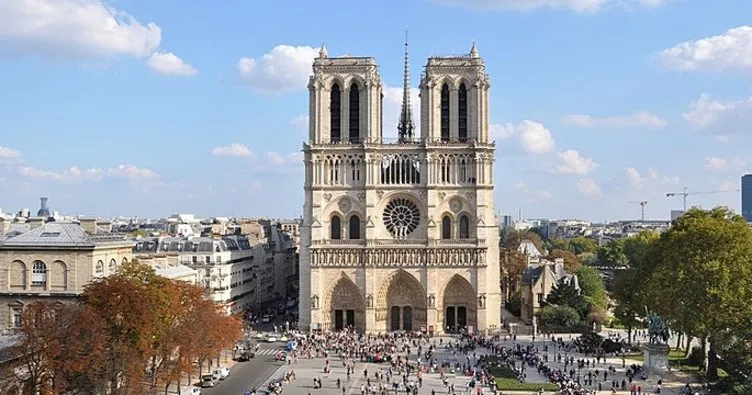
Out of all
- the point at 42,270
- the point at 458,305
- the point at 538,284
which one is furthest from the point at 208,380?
the point at 538,284

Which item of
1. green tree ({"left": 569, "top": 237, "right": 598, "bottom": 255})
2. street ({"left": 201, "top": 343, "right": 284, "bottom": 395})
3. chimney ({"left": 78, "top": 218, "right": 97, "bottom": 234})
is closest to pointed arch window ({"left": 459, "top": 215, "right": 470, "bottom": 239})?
street ({"left": 201, "top": 343, "right": 284, "bottom": 395})

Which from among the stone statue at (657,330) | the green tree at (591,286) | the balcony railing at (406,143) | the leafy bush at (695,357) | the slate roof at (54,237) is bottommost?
the leafy bush at (695,357)

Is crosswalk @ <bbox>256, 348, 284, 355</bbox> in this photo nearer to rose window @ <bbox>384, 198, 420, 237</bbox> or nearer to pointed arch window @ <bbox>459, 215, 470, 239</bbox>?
rose window @ <bbox>384, 198, 420, 237</bbox>

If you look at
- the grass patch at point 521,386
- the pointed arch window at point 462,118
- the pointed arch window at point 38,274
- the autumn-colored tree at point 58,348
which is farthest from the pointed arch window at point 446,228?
the autumn-colored tree at point 58,348

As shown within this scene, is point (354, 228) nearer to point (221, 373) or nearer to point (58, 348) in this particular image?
point (221, 373)

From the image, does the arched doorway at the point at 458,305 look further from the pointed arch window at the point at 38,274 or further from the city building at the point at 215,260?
the pointed arch window at the point at 38,274

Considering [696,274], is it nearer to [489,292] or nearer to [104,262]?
[489,292]
